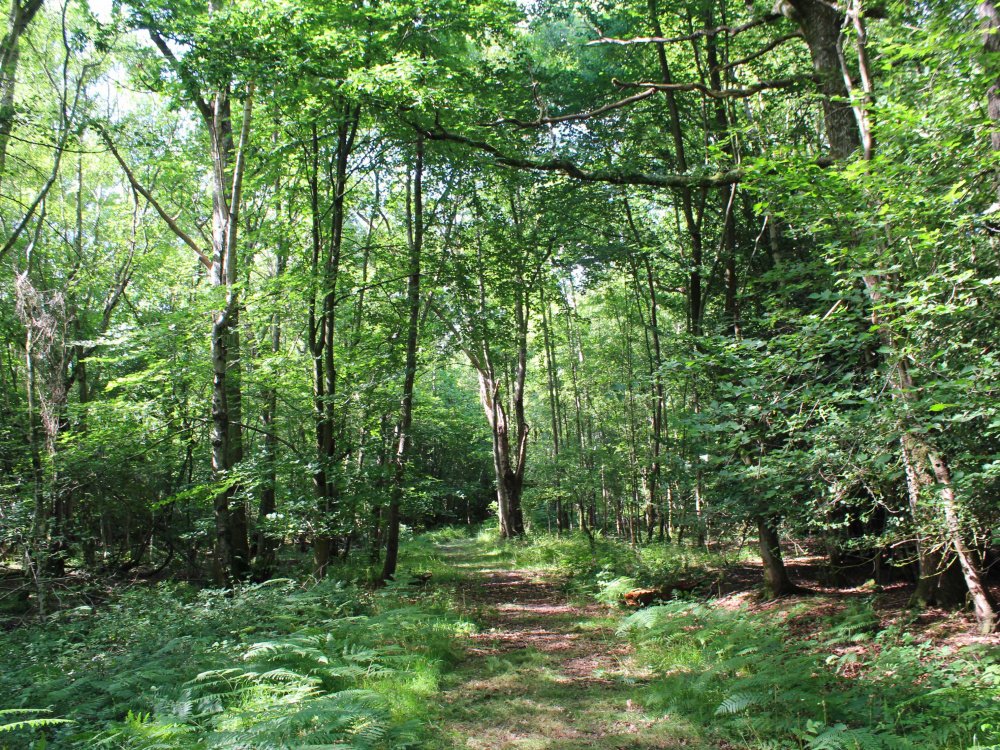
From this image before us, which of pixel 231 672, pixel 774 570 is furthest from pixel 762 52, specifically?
pixel 231 672

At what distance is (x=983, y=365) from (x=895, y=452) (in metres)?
0.77

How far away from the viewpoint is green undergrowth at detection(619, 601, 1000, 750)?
300 centimetres

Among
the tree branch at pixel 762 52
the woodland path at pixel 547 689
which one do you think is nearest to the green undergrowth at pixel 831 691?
the woodland path at pixel 547 689

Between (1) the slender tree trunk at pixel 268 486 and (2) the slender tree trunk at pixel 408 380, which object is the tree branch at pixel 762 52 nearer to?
(2) the slender tree trunk at pixel 408 380

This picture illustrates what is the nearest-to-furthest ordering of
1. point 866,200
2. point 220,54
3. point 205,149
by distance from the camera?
point 866,200 → point 220,54 → point 205,149

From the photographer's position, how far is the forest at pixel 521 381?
381 centimetres

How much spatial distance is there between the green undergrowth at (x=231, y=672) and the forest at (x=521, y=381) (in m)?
0.05

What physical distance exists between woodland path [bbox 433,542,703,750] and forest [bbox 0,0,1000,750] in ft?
0.18

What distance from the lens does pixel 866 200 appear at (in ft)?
14.3

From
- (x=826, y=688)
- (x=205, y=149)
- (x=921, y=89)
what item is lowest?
(x=826, y=688)

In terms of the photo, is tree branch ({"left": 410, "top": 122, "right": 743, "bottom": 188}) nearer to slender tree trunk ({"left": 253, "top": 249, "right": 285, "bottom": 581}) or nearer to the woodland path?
slender tree trunk ({"left": 253, "top": 249, "right": 285, "bottom": 581})

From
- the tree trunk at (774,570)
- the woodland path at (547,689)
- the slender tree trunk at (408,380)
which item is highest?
the slender tree trunk at (408,380)

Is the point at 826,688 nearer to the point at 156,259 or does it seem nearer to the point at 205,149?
the point at 205,149

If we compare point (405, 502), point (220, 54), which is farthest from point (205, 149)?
point (405, 502)
